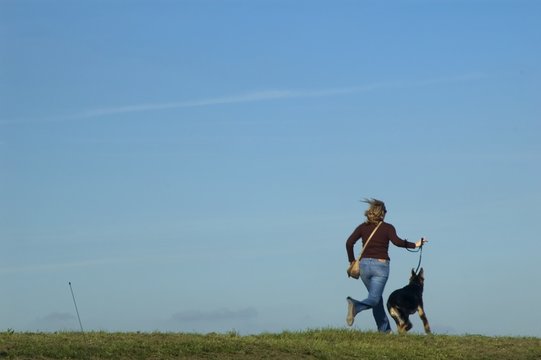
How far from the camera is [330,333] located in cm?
2116

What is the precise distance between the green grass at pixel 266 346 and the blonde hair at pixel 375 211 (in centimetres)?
221

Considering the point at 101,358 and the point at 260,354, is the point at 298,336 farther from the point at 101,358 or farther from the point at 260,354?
the point at 101,358

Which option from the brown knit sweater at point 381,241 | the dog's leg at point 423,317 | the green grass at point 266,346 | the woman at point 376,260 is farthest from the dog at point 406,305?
the green grass at point 266,346

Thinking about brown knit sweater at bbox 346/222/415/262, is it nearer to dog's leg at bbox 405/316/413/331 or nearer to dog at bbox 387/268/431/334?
dog at bbox 387/268/431/334

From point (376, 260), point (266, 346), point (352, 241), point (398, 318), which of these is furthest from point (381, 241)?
point (266, 346)

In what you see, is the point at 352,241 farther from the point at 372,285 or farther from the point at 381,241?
the point at 372,285

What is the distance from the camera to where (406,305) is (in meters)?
22.1

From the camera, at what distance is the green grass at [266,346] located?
1739 cm

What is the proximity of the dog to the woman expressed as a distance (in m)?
0.23

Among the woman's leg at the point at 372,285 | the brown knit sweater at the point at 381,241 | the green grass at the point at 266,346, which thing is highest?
the brown knit sweater at the point at 381,241

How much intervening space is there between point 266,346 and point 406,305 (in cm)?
448

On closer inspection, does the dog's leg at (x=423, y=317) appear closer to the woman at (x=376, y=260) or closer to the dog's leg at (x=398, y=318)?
the dog's leg at (x=398, y=318)

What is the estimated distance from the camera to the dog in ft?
72.4

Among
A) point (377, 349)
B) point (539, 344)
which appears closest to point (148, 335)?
point (377, 349)
